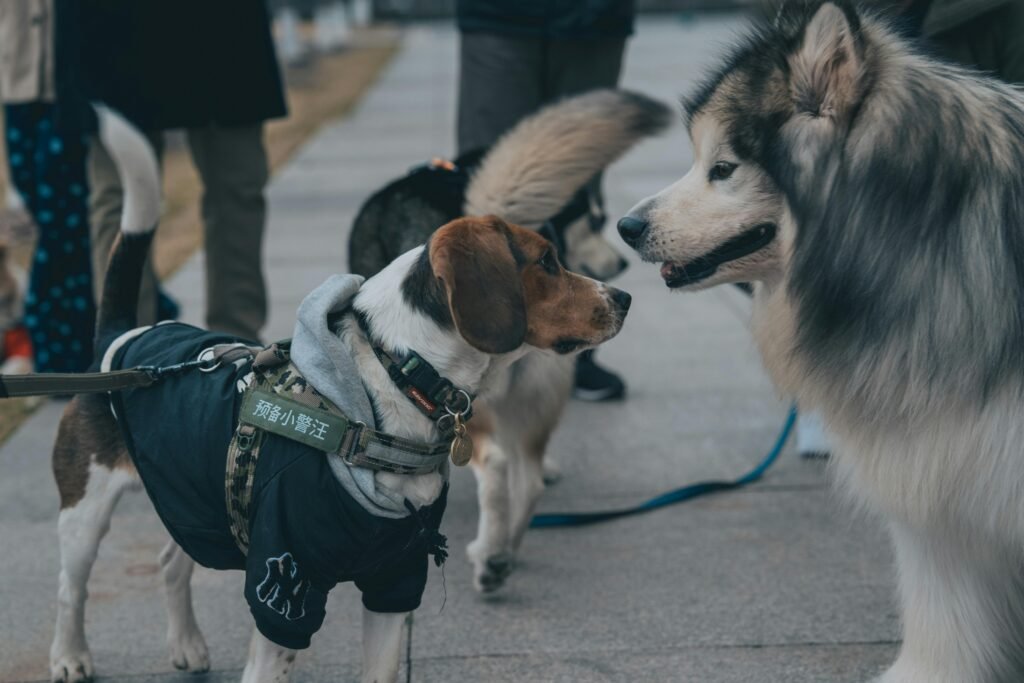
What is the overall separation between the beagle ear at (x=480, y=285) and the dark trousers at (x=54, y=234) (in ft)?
10.7

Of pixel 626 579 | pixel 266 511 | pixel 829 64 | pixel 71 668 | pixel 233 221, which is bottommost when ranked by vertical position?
pixel 626 579

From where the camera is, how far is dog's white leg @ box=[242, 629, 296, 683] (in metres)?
2.88

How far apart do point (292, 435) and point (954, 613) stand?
1642 mm

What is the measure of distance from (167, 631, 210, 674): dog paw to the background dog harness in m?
0.49

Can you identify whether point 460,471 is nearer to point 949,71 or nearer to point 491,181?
point 491,181

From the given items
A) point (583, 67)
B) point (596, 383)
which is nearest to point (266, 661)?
point (583, 67)

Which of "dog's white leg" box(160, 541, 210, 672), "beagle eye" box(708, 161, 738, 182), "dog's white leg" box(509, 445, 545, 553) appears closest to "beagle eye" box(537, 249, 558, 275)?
"beagle eye" box(708, 161, 738, 182)

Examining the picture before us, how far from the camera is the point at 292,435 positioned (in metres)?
2.75

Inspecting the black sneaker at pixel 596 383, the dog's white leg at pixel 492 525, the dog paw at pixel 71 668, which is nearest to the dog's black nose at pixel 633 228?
the dog's white leg at pixel 492 525

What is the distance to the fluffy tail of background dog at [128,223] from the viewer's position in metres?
3.21

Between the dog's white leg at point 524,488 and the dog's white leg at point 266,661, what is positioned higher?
the dog's white leg at point 266,661

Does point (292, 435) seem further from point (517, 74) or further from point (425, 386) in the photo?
point (517, 74)

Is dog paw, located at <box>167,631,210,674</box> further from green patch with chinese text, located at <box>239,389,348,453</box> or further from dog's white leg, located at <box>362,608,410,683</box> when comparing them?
green patch with chinese text, located at <box>239,389,348,453</box>

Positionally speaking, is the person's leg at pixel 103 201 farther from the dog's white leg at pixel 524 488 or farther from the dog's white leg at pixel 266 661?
the dog's white leg at pixel 266 661
